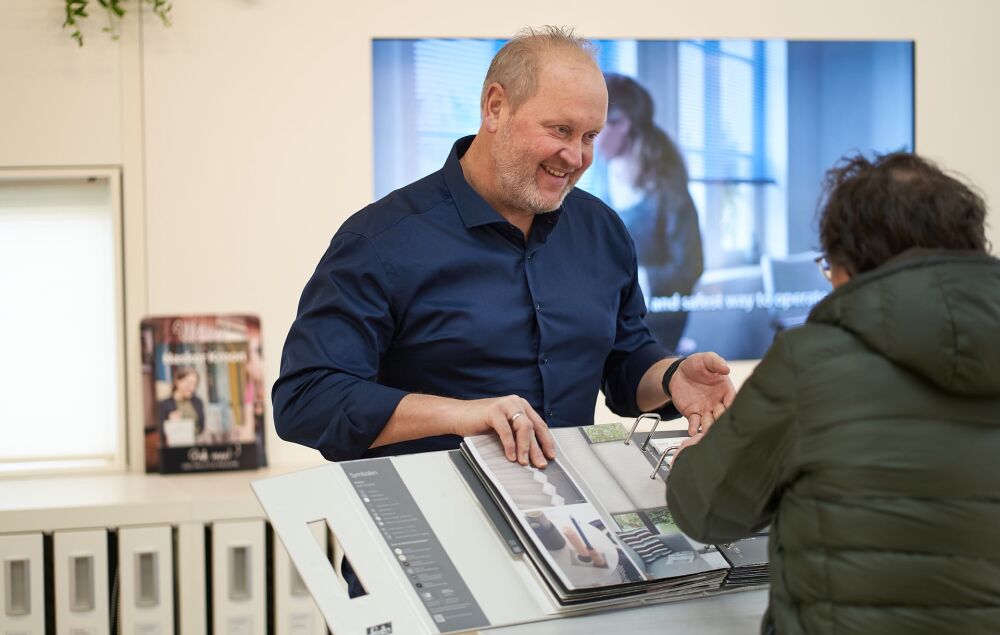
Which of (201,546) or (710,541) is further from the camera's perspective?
(201,546)

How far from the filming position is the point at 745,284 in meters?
3.51

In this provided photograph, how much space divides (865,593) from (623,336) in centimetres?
99

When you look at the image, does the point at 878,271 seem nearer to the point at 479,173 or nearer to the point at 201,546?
the point at 479,173

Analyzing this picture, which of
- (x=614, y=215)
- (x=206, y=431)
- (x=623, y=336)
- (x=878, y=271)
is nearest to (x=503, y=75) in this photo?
(x=614, y=215)

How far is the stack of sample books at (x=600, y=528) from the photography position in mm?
1278

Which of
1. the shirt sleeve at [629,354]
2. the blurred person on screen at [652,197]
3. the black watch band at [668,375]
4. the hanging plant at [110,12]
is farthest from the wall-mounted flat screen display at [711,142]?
the black watch band at [668,375]

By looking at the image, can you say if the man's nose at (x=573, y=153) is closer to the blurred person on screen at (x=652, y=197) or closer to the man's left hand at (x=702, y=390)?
the man's left hand at (x=702, y=390)

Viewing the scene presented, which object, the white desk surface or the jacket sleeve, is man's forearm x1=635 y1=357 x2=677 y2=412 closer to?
the white desk surface

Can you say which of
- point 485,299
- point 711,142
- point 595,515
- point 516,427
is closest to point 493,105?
point 485,299

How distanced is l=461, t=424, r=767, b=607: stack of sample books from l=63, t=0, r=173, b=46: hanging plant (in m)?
2.31

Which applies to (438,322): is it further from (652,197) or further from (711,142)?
(711,142)

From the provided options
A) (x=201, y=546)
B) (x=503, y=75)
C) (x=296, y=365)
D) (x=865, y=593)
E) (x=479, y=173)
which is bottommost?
(x=201, y=546)

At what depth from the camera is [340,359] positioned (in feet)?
5.32

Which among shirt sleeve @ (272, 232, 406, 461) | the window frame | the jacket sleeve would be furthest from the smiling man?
the window frame
